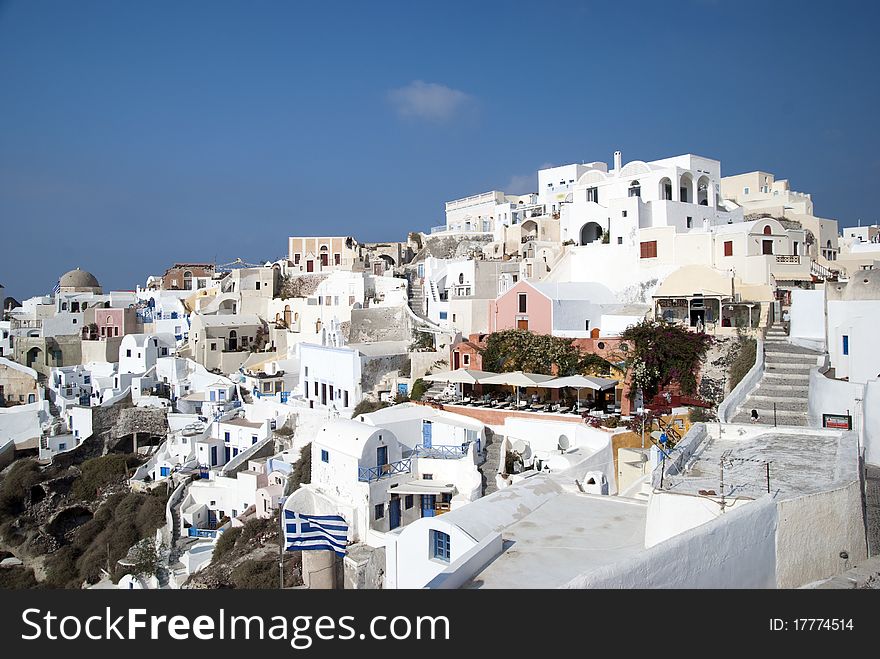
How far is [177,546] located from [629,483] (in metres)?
14.4

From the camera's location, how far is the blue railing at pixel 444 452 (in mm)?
16094

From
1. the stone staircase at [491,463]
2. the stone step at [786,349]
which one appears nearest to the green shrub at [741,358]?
the stone step at [786,349]

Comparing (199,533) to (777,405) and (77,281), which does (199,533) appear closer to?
(777,405)

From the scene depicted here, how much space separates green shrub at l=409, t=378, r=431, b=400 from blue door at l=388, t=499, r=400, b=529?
5334 millimetres

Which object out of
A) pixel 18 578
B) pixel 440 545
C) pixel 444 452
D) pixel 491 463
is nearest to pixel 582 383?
pixel 491 463

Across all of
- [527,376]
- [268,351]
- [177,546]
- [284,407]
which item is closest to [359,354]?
[284,407]

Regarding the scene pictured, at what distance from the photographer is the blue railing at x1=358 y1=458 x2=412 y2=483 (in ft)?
50.9

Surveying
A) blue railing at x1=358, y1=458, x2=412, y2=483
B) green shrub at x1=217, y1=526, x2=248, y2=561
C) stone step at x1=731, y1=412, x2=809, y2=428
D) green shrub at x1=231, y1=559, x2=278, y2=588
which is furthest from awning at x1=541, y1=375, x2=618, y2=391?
green shrub at x1=217, y1=526, x2=248, y2=561

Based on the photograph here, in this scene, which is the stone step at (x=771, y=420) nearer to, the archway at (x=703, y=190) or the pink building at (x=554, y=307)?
the pink building at (x=554, y=307)

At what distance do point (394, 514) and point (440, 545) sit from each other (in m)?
7.27

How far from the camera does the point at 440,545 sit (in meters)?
8.44
